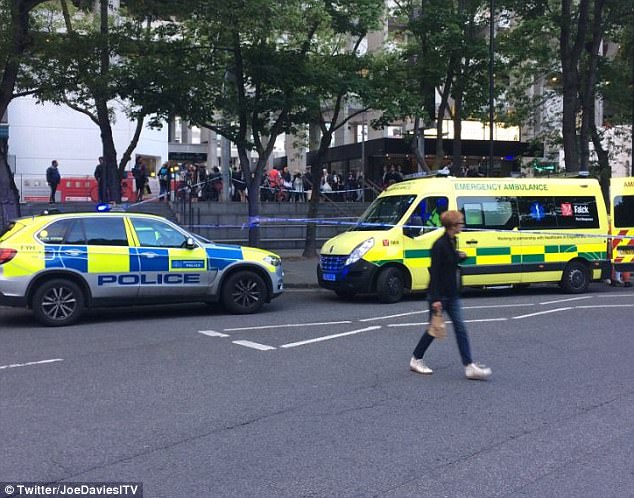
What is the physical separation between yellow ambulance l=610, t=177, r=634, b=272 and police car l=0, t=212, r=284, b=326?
8697 millimetres

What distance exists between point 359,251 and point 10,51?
7996 mm

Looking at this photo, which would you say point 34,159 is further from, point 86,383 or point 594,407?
point 594,407

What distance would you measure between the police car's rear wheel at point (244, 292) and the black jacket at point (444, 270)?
4.99 m

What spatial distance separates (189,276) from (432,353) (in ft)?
14.7

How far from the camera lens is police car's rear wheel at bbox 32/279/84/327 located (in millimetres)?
10141

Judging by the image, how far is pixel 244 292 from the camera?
11.5 metres

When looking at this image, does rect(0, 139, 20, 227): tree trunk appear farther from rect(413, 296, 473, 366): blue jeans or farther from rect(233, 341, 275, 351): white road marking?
rect(413, 296, 473, 366): blue jeans

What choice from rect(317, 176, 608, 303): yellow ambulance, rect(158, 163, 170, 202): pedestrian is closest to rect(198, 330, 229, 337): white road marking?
rect(317, 176, 608, 303): yellow ambulance

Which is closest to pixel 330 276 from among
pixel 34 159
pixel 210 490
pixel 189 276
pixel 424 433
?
pixel 189 276

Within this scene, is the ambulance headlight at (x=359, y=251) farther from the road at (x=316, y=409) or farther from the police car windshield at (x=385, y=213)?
the road at (x=316, y=409)

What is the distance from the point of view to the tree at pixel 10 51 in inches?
531

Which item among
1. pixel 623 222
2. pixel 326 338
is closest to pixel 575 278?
pixel 623 222

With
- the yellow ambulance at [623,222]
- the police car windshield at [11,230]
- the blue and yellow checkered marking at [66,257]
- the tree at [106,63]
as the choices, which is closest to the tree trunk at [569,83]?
the yellow ambulance at [623,222]

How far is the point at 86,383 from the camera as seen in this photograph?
6895 mm
